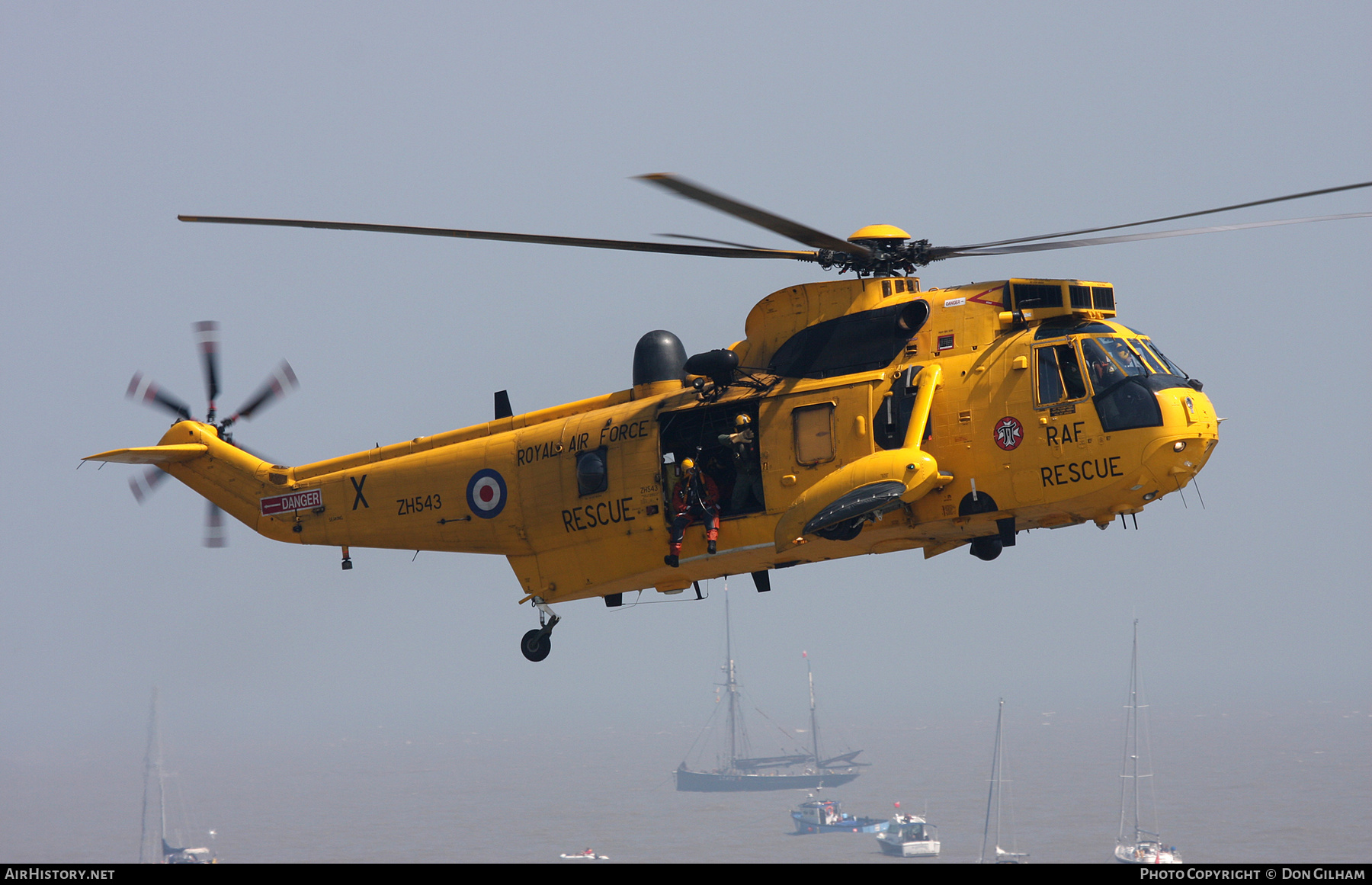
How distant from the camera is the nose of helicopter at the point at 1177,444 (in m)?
15.2

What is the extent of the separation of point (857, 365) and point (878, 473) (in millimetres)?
2127

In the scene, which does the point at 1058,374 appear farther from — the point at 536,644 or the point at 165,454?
the point at 165,454

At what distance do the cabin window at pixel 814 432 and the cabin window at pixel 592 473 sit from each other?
323 centimetres

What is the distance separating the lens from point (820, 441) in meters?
17.0

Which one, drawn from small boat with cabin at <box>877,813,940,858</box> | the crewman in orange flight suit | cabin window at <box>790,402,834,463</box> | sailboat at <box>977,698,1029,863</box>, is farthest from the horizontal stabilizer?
small boat with cabin at <box>877,813,940,858</box>

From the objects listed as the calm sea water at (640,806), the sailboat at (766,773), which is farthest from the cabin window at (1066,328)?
the sailboat at (766,773)

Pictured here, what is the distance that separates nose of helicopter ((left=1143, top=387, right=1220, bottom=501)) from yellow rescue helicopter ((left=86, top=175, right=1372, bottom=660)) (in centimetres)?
2

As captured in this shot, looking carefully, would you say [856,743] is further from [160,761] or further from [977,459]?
[977,459]

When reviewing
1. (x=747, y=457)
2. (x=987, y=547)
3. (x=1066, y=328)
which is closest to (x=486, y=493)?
(x=747, y=457)

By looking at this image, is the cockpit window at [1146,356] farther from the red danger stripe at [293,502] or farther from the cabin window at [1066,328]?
the red danger stripe at [293,502]

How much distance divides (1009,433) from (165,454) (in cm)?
1588

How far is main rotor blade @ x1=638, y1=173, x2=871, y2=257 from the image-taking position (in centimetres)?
1294

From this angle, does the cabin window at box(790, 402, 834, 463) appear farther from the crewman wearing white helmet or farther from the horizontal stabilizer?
the horizontal stabilizer

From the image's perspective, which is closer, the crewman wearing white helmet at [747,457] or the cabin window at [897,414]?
the cabin window at [897,414]
